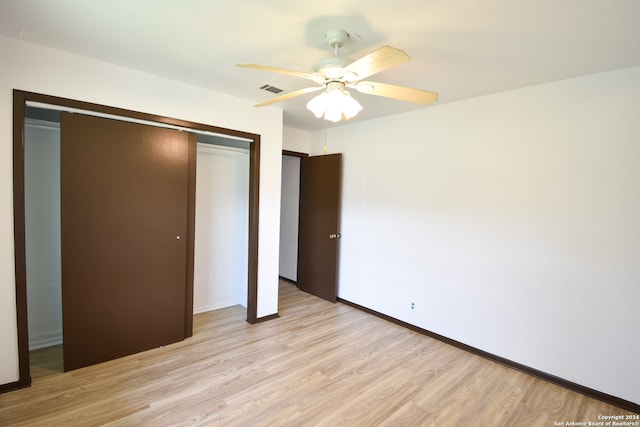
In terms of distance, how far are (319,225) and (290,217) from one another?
93 cm

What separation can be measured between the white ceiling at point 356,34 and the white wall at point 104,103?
0.12 metres

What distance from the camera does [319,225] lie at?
4.50m

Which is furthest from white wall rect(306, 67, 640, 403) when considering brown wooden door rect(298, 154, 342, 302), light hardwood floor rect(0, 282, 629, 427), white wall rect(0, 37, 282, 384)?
white wall rect(0, 37, 282, 384)

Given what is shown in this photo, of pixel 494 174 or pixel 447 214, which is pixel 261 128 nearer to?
pixel 447 214

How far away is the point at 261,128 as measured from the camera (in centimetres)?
341

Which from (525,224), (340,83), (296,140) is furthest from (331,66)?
(296,140)

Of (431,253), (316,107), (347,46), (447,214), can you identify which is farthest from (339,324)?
(347,46)

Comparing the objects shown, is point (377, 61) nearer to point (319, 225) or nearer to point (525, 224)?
point (525, 224)

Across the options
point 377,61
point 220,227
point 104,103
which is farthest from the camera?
point 220,227

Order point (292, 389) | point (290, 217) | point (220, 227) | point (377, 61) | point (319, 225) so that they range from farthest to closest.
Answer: point (290, 217)
point (319, 225)
point (220, 227)
point (292, 389)
point (377, 61)

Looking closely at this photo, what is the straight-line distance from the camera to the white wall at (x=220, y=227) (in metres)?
3.76

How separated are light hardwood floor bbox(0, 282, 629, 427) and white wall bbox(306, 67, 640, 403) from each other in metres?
0.34

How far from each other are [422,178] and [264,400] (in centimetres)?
263

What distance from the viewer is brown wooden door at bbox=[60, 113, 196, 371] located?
2438mm
